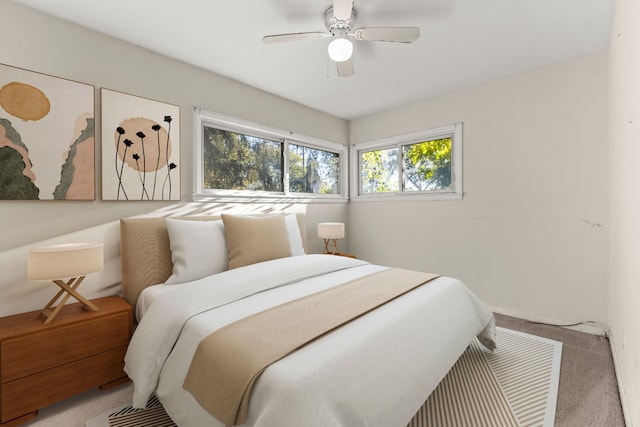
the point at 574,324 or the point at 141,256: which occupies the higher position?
the point at 141,256

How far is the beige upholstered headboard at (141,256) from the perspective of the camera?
2205 mm

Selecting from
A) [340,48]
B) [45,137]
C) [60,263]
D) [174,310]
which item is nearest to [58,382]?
[60,263]

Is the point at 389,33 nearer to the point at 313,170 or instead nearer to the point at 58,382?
the point at 313,170

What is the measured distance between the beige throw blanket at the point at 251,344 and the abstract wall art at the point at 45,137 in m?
1.69

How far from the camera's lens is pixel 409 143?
3873 millimetres

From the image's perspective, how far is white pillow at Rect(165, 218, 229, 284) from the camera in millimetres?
2201

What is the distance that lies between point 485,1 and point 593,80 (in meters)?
1.49

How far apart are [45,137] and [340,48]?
2.07m

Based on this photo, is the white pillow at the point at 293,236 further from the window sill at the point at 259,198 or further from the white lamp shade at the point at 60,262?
the white lamp shade at the point at 60,262

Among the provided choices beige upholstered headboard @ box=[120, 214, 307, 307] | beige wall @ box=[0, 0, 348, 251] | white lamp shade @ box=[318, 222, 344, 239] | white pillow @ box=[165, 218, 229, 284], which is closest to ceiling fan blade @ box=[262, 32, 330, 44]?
beige wall @ box=[0, 0, 348, 251]

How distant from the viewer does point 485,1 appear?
1905 millimetres

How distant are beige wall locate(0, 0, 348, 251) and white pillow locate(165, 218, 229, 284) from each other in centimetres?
44

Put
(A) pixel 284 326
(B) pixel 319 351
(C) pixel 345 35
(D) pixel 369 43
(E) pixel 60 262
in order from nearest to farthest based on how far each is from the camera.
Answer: (B) pixel 319 351 → (A) pixel 284 326 → (E) pixel 60 262 → (C) pixel 345 35 → (D) pixel 369 43

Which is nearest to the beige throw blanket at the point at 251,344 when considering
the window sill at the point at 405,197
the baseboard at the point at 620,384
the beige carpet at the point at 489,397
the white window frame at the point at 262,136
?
the beige carpet at the point at 489,397
